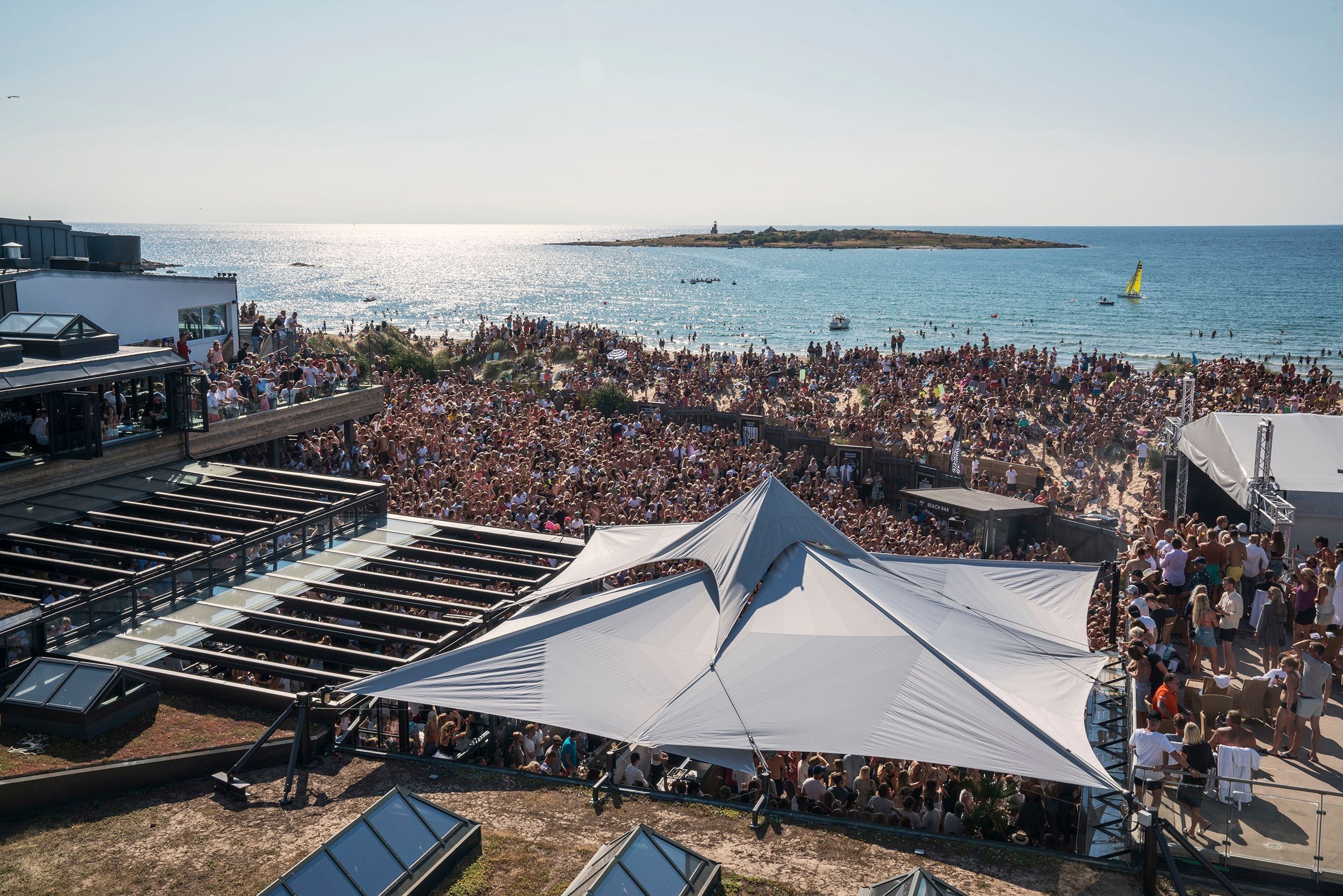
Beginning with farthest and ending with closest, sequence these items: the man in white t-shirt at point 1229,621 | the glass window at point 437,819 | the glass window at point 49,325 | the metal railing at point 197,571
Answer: the glass window at point 49,325, the man in white t-shirt at point 1229,621, the metal railing at point 197,571, the glass window at point 437,819

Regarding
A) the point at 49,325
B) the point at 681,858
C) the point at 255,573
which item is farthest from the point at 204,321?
the point at 681,858

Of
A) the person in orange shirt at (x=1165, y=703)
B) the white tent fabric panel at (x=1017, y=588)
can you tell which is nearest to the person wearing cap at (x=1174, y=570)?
the white tent fabric panel at (x=1017, y=588)

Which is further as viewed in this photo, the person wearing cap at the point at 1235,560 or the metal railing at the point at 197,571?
the person wearing cap at the point at 1235,560

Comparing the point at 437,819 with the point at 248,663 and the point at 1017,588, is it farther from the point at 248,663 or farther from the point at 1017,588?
the point at 1017,588

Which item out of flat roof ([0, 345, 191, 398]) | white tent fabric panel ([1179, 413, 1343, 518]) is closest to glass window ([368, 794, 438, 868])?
flat roof ([0, 345, 191, 398])

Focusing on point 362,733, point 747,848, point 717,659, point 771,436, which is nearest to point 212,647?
point 362,733

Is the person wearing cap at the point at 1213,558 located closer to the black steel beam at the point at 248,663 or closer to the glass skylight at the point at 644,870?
the glass skylight at the point at 644,870
